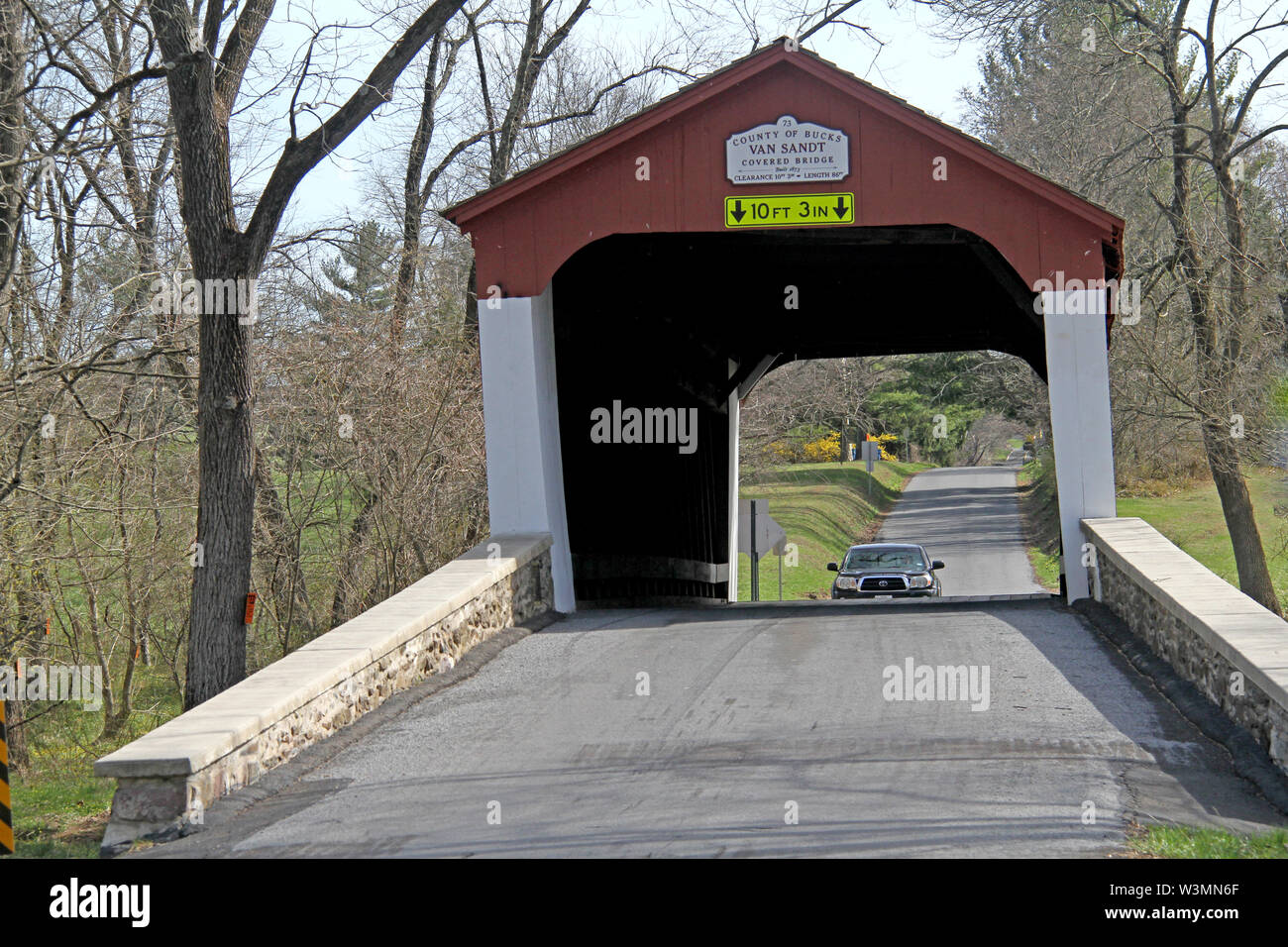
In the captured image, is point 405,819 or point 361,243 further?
point 361,243

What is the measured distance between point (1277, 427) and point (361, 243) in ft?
52.8

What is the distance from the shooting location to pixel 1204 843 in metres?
5.28

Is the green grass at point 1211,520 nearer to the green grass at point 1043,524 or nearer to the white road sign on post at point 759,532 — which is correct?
the green grass at point 1043,524

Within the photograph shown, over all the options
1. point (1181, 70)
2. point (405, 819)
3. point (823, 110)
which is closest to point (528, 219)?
point (823, 110)

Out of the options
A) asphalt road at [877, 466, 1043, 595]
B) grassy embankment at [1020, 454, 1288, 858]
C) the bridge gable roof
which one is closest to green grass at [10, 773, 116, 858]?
the bridge gable roof

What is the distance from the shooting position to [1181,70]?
2316 cm

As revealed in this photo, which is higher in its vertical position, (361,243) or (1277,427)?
(361,243)

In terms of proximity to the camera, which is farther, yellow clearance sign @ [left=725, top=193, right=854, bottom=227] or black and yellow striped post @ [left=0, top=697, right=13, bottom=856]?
yellow clearance sign @ [left=725, top=193, right=854, bottom=227]

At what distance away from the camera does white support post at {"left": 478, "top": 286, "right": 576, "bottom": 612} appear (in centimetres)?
1244

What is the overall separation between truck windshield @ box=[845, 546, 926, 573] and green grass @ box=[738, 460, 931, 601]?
5302mm

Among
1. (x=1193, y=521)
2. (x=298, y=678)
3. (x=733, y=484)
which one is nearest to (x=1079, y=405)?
(x=298, y=678)

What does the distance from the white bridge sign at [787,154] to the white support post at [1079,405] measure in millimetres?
2388

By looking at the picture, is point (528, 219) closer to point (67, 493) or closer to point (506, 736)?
point (67, 493)

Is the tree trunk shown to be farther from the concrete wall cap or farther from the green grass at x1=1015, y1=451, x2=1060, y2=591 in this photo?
the green grass at x1=1015, y1=451, x2=1060, y2=591
